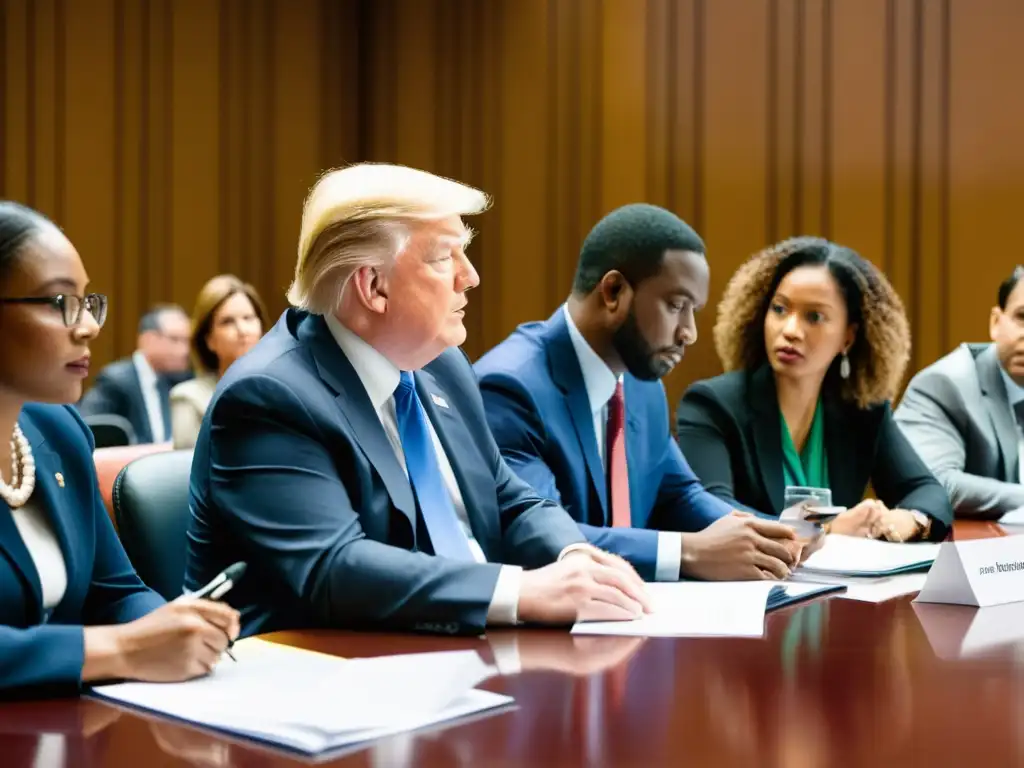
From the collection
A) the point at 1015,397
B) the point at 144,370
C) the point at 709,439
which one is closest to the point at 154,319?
the point at 144,370

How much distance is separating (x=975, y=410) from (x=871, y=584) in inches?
73.2

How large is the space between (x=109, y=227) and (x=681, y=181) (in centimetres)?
331

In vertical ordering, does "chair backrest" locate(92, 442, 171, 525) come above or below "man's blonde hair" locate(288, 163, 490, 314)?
below

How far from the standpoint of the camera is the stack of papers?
5.11 ft

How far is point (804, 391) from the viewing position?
3.30m

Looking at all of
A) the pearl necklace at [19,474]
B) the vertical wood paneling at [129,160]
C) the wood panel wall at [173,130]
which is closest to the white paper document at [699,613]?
the pearl necklace at [19,474]

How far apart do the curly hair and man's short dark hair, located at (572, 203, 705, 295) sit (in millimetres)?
746

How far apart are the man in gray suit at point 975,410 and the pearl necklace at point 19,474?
263cm

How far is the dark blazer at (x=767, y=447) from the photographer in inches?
121

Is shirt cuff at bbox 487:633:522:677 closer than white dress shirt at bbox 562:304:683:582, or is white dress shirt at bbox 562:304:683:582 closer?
shirt cuff at bbox 487:633:522:677

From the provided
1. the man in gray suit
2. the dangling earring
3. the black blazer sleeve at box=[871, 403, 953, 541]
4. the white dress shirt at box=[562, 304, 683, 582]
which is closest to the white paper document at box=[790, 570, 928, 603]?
the white dress shirt at box=[562, 304, 683, 582]

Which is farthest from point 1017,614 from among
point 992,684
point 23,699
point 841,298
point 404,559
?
point 841,298

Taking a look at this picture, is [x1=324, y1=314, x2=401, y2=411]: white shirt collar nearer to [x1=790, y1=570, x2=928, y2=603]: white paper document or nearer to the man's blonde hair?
the man's blonde hair

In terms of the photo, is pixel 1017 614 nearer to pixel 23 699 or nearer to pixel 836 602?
pixel 836 602
